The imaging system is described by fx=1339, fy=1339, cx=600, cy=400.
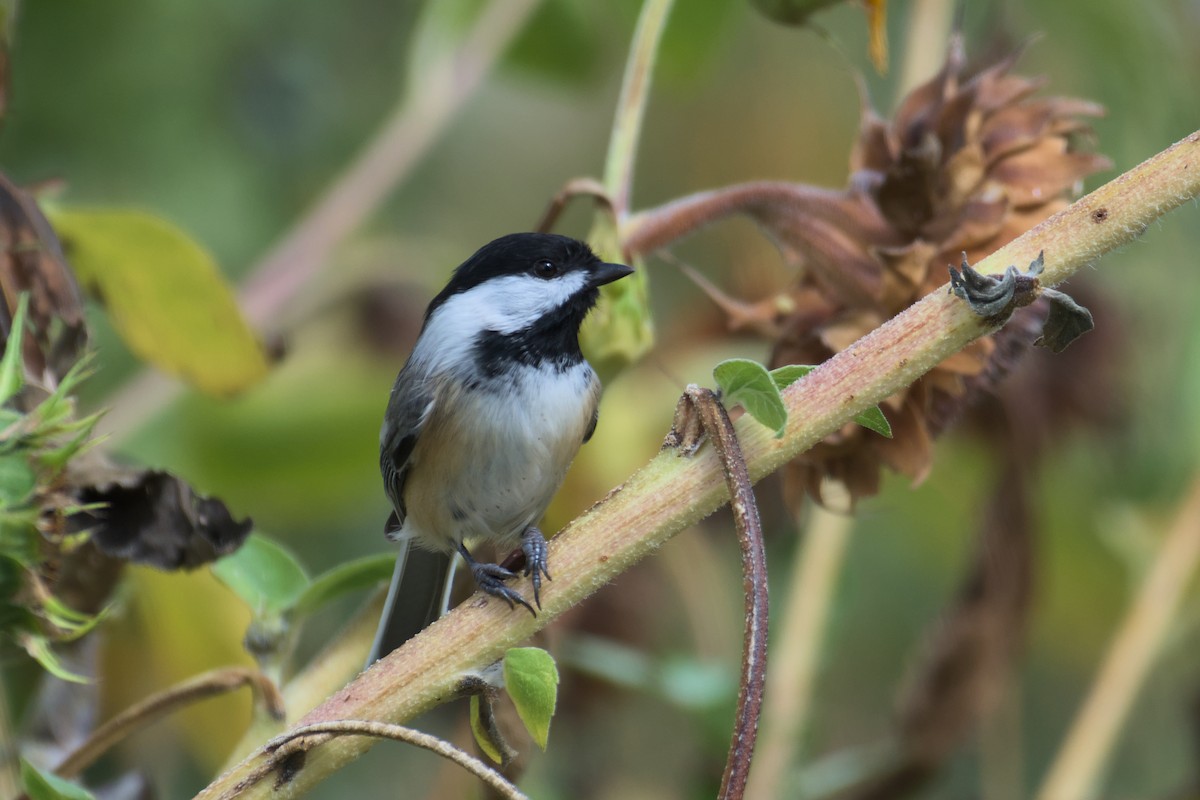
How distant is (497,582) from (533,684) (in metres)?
0.24

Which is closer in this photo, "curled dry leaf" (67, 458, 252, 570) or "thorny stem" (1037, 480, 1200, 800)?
"curled dry leaf" (67, 458, 252, 570)

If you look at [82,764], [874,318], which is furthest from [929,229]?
[82,764]

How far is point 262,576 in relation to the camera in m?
1.50

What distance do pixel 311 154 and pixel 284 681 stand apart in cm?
224

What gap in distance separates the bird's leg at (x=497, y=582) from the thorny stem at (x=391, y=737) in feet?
0.43

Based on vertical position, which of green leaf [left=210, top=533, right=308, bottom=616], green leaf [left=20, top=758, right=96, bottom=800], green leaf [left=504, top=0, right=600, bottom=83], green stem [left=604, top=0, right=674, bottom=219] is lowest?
green leaf [left=20, top=758, right=96, bottom=800]

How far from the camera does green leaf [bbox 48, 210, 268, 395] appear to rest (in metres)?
1.70

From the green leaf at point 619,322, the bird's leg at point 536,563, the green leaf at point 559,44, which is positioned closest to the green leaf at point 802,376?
the bird's leg at point 536,563

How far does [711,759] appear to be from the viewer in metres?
2.29

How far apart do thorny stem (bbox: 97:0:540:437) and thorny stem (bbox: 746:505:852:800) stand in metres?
1.00

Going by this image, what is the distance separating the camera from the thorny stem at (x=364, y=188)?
93.6 inches

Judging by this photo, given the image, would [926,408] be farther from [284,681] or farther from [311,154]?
[311,154]

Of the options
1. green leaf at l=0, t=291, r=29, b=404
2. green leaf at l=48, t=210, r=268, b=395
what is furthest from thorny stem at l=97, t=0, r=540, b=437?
green leaf at l=0, t=291, r=29, b=404

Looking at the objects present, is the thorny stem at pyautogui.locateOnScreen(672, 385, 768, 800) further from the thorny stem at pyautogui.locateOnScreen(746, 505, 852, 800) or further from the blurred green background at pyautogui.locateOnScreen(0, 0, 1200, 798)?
the thorny stem at pyautogui.locateOnScreen(746, 505, 852, 800)
